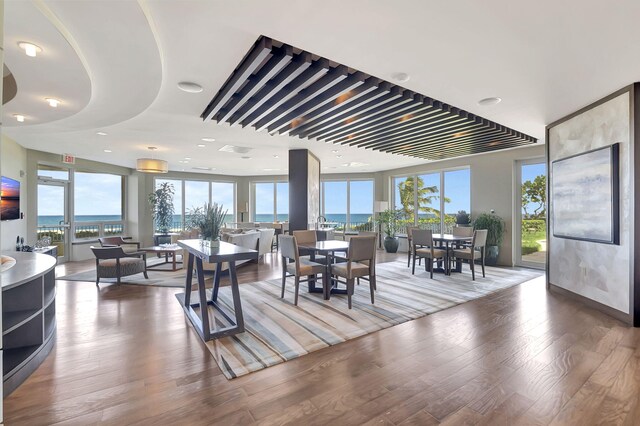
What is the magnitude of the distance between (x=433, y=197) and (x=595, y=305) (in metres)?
5.55

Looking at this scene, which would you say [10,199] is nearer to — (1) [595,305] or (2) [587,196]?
(2) [587,196]

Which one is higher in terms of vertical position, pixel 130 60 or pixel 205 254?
pixel 130 60

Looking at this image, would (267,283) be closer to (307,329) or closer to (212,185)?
(307,329)

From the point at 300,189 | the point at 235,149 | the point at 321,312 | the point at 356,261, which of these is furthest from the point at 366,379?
the point at 235,149

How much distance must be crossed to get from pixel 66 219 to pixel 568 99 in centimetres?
1063

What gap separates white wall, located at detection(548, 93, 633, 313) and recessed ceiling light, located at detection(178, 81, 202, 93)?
488 cm

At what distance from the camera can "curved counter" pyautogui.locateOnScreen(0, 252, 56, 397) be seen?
2461 mm

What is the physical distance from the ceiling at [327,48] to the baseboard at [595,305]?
103 inches

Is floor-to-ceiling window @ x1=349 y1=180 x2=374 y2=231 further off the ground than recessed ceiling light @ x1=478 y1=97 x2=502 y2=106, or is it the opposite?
recessed ceiling light @ x1=478 y1=97 x2=502 y2=106

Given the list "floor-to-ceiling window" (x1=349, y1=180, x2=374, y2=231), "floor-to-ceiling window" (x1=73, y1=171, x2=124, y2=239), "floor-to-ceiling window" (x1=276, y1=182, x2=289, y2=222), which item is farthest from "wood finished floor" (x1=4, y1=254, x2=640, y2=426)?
"floor-to-ceiling window" (x1=276, y1=182, x2=289, y2=222)

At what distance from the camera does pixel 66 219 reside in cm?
809

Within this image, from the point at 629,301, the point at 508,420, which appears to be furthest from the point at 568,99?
the point at 508,420

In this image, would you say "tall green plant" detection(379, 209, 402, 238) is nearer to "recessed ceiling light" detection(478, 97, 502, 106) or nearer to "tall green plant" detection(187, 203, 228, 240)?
"recessed ceiling light" detection(478, 97, 502, 106)

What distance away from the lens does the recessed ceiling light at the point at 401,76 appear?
329 cm
